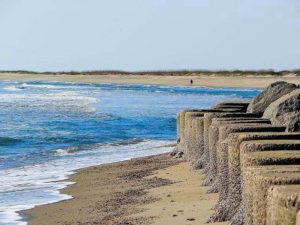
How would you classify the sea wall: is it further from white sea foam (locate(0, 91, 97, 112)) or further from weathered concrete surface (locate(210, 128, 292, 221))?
white sea foam (locate(0, 91, 97, 112))

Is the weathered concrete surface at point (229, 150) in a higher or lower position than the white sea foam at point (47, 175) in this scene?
higher

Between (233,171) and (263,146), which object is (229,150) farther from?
(263,146)

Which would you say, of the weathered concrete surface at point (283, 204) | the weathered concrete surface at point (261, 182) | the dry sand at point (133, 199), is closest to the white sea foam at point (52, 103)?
the dry sand at point (133, 199)

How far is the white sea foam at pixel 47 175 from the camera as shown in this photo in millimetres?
12516

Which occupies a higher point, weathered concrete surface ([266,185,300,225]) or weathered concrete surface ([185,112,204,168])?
weathered concrete surface ([266,185,300,225])

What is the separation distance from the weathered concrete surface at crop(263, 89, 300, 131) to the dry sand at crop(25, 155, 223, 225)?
1386 millimetres

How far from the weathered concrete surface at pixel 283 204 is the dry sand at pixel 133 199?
3326mm

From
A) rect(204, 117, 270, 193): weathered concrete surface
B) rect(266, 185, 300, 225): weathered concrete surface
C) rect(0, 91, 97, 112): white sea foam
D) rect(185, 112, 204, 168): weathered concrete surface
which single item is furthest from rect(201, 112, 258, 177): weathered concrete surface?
rect(0, 91, 97, 112): white sea foam

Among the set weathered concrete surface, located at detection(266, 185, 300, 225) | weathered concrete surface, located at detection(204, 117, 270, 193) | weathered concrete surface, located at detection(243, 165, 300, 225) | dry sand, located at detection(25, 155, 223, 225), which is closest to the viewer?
weathered concrete surface, located at detection(266, 185, 300, 225)

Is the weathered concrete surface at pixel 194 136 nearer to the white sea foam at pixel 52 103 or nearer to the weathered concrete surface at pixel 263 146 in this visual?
the weathered concrete surface at pixel 263 146

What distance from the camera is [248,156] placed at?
6988 millimetres

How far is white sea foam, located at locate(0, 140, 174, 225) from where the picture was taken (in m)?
12.5

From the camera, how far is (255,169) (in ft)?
21.1

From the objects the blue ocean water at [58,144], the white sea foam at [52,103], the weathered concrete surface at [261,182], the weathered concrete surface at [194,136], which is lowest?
the white sea foam at [52,103]
